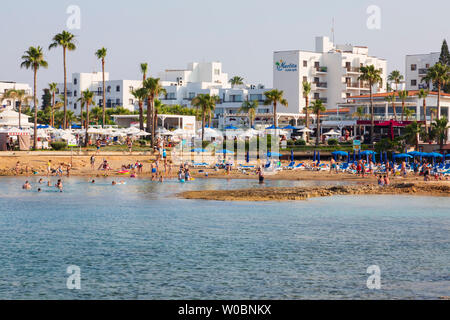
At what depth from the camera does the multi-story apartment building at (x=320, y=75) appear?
424 feet

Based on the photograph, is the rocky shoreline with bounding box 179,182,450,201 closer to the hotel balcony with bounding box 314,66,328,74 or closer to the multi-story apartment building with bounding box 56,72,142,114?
the hotel balcony with bounding box 314,66,328,74

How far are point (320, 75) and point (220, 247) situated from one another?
106 m

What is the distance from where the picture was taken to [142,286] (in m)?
22.8

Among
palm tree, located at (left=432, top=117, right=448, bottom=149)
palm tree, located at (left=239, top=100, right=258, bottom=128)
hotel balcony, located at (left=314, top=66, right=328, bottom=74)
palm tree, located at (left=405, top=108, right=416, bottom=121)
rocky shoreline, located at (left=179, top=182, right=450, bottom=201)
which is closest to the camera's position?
rocky shoreline, located at (left=179, top=182, right=450, bottom=201)

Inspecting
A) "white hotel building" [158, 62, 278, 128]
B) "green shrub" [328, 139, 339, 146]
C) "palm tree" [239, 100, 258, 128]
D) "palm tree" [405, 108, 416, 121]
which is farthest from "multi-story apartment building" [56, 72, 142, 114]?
"palm tree" [405, 108, 416, 121]

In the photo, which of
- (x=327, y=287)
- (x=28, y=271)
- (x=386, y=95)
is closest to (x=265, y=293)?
(x=327, y=287)

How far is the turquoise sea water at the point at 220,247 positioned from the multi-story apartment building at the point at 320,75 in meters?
83.9

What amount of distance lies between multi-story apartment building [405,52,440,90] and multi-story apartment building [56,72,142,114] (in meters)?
58.3

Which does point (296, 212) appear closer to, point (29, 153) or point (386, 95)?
point (29, 153)

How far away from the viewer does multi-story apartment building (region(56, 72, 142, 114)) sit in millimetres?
144875

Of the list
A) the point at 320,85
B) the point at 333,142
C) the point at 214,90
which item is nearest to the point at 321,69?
the point at 320,85

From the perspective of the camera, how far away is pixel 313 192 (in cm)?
4844

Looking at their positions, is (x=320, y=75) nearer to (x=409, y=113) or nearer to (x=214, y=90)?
(x=214, y=90)

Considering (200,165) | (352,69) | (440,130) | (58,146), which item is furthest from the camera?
(352,69)
